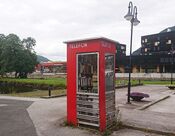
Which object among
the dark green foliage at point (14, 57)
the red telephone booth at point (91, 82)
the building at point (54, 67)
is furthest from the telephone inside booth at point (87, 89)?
the building at point (54, 67)

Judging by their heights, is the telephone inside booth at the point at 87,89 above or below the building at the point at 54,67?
below

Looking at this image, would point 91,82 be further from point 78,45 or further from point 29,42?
point 29,42

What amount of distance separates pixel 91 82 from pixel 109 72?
75 cm

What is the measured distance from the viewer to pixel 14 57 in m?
65.6

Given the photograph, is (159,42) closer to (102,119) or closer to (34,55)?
(34,55)

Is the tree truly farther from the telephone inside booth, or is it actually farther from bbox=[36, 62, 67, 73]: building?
the telephone inside booth

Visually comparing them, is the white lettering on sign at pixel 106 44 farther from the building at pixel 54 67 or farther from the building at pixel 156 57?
the building at pixel 54 67

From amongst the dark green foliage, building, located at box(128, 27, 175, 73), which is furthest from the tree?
building, located at box(128, 27, 175, 73)

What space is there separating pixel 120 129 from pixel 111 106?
874 millimetres

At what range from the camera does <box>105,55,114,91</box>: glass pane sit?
31.6ft

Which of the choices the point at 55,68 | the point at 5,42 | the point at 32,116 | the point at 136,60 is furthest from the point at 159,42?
the point at 32,116

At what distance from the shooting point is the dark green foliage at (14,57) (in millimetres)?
64812

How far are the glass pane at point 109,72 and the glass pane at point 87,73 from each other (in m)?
0.40

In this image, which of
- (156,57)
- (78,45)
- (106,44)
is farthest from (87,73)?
(156,57)
